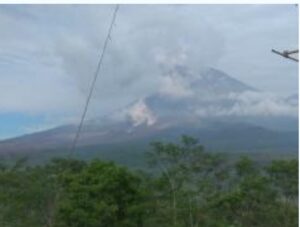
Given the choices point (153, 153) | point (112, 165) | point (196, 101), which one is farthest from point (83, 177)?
point (196, 101)

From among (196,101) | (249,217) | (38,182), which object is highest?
(196,101)

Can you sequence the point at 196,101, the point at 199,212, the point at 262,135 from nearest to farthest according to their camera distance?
the point at 199,212 → the point at 262,135 → the point at 196,101

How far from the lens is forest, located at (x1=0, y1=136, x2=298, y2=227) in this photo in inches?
441

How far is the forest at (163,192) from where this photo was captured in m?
11.2

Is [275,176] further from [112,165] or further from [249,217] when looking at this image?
[112,165]

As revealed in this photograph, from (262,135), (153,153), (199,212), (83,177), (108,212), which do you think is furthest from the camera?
(262,135)

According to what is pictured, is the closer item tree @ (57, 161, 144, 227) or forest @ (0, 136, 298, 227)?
tree @ (57, 161, 144, 227)

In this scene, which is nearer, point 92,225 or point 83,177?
point 92,225

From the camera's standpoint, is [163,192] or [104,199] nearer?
[104,199]

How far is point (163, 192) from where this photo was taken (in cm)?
1370

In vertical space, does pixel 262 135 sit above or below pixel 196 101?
below

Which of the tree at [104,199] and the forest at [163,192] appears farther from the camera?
the forest at [163,192]

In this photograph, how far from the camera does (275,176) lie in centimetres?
1451

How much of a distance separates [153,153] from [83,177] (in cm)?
498
